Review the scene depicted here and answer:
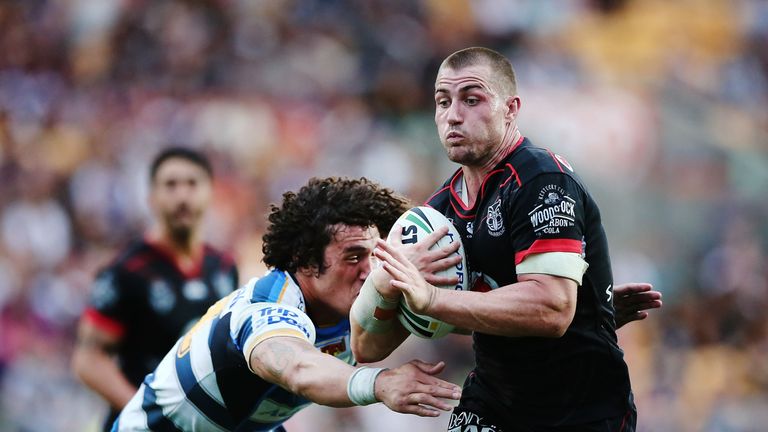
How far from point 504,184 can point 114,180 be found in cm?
885

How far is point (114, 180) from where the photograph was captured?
12.4m

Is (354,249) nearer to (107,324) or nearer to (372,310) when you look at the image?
(372,310)

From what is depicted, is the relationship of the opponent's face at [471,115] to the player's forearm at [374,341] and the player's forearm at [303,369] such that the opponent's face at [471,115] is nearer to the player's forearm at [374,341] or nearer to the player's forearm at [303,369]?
the player's forearm at [374,341]

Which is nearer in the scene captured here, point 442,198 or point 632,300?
point 442,198

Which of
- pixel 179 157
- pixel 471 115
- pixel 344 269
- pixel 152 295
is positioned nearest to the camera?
pixel 471 115

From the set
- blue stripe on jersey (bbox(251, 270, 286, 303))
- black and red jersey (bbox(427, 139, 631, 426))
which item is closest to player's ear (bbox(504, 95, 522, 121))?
black and red jersey (bbox(427, 139, 631, 426))

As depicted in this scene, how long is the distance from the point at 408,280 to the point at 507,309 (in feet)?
1.29

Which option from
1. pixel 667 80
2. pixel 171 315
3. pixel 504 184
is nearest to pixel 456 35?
pixel 667 80

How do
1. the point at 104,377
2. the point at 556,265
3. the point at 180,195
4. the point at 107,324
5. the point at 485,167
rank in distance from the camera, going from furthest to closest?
the point at 180,195
the point at 107,324
the point at 104,377
the point at 485,167
the point at 556,265

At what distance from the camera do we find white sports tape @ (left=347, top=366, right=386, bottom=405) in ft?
13.0

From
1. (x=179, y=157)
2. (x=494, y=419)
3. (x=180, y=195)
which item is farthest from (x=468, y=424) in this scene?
(x=179, y=157)

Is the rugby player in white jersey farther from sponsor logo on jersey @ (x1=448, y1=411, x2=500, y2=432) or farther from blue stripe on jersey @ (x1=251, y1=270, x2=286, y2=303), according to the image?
sponsor logo on jersey @ (x1=448, y1=411, x2=500, y2=432)

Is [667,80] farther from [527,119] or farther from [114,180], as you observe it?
[114,180]

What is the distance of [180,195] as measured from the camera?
7.58 m
